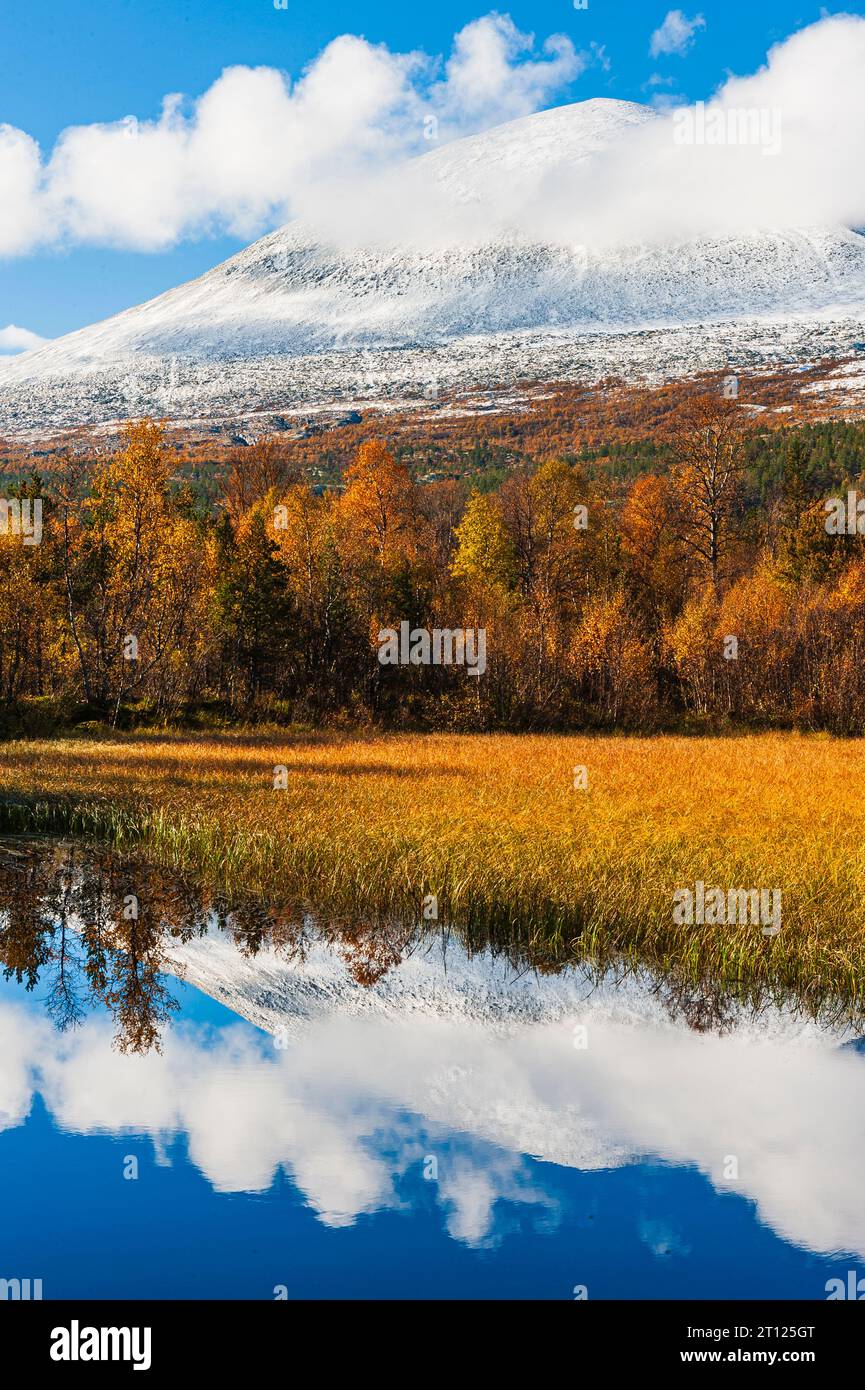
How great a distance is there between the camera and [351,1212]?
7113mm

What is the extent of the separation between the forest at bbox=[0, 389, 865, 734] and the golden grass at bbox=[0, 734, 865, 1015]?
9821 millimetres

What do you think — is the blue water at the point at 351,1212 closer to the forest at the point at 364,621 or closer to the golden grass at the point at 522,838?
the golden grass at the point at 522,838

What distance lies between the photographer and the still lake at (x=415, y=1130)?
21.3 feet

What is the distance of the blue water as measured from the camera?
6.32 meters

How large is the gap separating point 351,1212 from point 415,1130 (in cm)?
116

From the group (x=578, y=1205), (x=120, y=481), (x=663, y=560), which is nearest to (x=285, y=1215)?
(x=578, y=1205)

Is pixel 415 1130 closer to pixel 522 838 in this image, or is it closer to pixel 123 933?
pixel 123 933

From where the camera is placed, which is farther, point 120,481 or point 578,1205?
point 120,481

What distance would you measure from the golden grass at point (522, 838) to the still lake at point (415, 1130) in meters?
1.01

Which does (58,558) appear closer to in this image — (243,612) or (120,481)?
(120,481)
